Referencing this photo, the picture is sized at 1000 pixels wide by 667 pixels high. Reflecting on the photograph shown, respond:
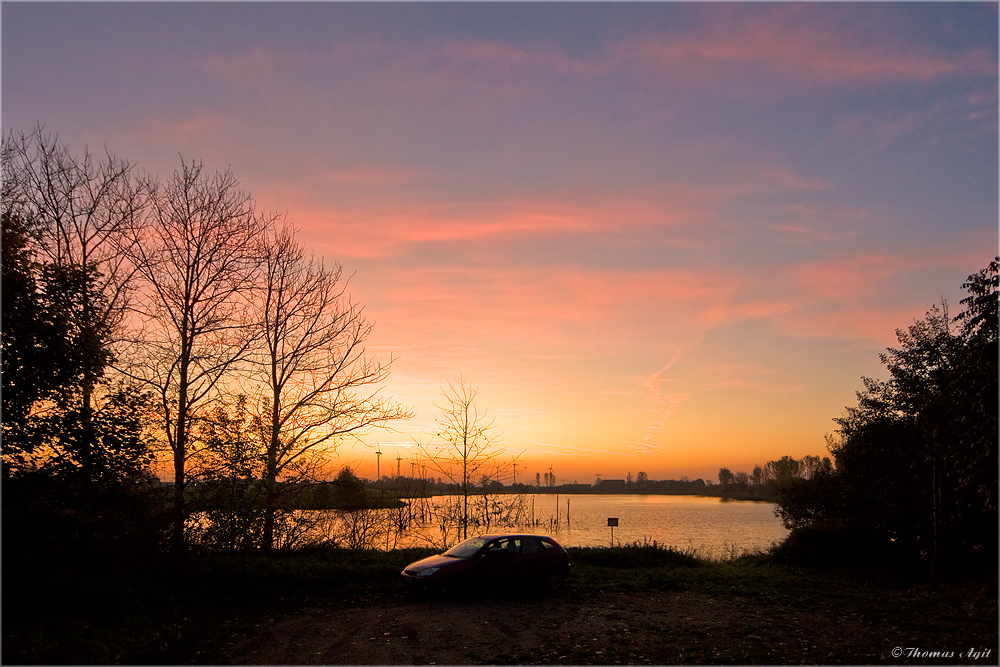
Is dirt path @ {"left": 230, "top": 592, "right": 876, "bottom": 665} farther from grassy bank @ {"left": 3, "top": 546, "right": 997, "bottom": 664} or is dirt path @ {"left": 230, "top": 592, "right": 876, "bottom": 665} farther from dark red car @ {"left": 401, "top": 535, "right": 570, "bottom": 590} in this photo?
dark red car @ {"left": 401, "top": 535, "right": 570, "bottom": 590}

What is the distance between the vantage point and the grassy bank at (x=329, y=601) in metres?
11.2

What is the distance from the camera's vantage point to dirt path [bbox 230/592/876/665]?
37.0 feet

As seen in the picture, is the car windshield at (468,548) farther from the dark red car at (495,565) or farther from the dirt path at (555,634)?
the dirt path at (555,634)

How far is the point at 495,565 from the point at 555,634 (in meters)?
4.03

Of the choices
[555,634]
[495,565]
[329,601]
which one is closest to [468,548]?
[495,565]

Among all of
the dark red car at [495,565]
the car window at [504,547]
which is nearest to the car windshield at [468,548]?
the dark red car at [495,565]

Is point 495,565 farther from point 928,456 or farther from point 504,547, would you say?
point 928,456

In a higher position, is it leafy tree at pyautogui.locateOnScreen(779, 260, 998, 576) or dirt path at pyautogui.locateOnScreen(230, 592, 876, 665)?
leafy tree at pyautogui.locateOnScreen(779, 260, 998, 576)

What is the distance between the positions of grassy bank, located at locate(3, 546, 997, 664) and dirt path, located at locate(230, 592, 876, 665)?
114 millimetres

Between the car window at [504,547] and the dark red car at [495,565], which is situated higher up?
the car window at [504,547]

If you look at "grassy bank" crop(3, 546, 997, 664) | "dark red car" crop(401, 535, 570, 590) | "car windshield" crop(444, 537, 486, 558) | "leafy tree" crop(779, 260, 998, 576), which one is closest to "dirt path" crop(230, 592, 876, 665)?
"grassy bank" crop(3, 546, 997, 664)

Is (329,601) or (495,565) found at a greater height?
(495,565)

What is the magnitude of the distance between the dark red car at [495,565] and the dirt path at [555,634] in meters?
0.56

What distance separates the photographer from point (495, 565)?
16812mm
